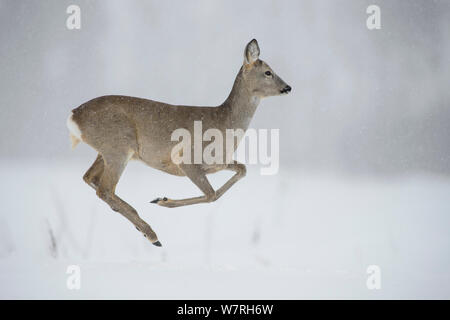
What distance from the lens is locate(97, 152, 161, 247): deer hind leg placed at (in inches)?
206

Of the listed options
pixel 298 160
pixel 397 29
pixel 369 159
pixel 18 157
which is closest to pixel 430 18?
pixel 397 29

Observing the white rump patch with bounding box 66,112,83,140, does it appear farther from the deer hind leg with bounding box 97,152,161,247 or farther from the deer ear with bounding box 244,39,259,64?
the deer ear with bounding box 244,39,259,64

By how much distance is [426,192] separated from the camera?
7508 mm

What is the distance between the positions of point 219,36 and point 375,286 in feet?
12.7

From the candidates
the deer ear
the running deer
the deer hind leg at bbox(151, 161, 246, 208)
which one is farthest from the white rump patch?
the deer ear

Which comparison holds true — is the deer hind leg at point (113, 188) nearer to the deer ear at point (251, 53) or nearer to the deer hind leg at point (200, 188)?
the deer hind leg at point (200, 188)

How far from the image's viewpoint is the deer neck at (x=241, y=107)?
542 centimetres

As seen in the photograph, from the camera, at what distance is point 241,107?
17.8 ft

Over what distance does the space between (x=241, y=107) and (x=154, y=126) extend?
85cm

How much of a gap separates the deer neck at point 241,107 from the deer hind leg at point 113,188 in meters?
1.06

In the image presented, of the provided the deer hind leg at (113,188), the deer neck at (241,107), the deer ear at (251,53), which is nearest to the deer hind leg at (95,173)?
the deer hind leg at (113,188)

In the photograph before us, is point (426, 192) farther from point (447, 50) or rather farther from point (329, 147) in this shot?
point (447, 50)

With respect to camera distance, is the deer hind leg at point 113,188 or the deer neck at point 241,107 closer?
the deer hind leg at point 113,188

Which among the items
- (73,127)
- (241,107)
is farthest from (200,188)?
(73,127)
